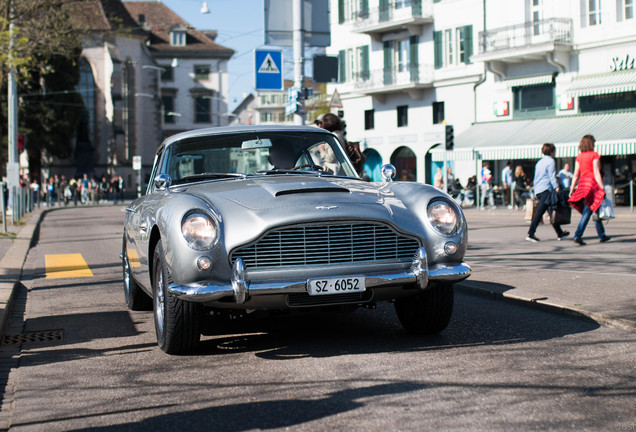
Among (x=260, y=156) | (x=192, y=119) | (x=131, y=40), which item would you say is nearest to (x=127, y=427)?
(x=260, y=156)

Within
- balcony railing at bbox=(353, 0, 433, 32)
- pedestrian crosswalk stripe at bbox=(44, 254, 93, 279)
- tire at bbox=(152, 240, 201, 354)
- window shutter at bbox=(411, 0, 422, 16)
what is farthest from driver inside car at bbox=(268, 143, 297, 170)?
window shutter at bbox=(411, 0, 422, 16)

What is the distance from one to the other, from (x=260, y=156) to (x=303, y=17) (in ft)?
25.8

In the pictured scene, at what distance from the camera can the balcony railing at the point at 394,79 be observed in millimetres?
41656

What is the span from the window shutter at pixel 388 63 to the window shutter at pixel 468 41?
5176mm

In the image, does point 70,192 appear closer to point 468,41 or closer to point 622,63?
point 468,41

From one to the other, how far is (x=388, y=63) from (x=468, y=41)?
6.00 m

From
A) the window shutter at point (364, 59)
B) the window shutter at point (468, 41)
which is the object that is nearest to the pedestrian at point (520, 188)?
the window shutter at point (468, 41)

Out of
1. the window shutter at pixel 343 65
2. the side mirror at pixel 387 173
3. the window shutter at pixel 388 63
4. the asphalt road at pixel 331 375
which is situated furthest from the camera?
the window shutter at pixel 343 65

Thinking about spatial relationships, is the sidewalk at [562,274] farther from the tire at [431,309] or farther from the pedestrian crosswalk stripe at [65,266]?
the pedestrian crosswalk stripe at [65,266]

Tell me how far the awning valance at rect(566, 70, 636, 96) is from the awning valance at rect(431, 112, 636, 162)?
899 mm

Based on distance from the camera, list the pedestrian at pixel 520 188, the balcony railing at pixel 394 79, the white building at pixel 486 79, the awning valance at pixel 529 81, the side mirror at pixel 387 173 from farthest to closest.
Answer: the balcony railing at pixel 394 79 < the awning valance at pixel 529 81 < the white building at pixel 486 79 < the pedestrian at pixel 520 188 < the side mirror at pixel 387 173

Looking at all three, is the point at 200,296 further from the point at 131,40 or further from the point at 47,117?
the point at 131,40

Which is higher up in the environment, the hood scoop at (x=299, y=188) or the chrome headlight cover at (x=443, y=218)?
the hood scoop at (x=299, y=188)

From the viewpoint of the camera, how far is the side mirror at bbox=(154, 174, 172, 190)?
22.4 feet
